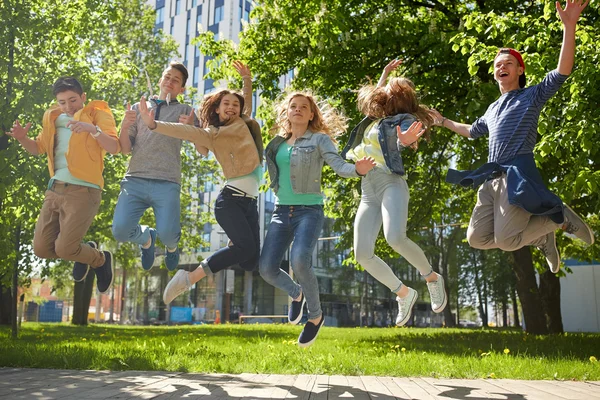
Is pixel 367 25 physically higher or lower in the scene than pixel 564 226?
higher

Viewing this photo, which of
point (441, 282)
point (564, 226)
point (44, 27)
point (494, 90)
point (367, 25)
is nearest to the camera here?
point (564, 226)

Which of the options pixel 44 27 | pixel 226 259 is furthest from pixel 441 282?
pixel 44 27

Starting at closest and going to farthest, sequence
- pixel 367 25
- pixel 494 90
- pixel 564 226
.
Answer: pixel 564 226
pixel 494 90
pixel 367 25

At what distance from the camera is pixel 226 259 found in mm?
5977

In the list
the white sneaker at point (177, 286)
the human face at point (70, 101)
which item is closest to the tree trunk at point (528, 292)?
the white sneaker at point (177, 286)

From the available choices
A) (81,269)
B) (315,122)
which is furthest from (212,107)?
(81,269)

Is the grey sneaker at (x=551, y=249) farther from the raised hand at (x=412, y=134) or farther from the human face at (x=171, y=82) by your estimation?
the human face at (x=171, y=82)

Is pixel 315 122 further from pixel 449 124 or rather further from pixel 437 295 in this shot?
pixel 437 295

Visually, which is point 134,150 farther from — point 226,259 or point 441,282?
point 441,282

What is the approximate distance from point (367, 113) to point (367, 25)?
26.0 ft

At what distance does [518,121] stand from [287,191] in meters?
2.30

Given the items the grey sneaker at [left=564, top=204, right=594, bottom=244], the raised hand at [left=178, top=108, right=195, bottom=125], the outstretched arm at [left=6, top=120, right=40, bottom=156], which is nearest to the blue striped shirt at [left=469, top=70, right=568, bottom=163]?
the grey sneaker at [left=564, top=204, right=594, bottom=244]

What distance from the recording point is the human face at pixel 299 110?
244 inches

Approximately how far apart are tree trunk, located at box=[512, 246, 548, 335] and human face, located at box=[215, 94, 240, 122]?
12004mm
